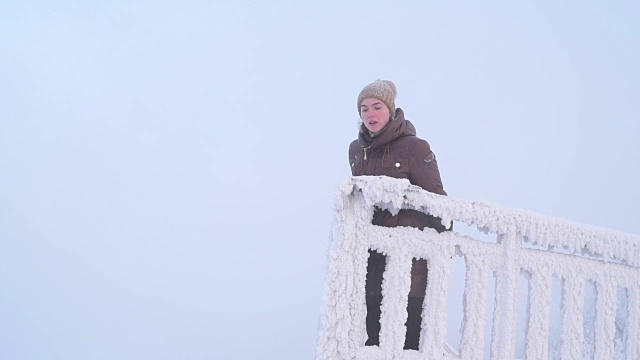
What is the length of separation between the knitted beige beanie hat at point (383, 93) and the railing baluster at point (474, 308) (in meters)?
0.68

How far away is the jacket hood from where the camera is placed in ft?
5.23

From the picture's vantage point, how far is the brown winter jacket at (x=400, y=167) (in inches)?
55.2

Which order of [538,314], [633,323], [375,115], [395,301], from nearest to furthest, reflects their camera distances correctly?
[395,301]
[538,314]
[633,323]
[375,115]

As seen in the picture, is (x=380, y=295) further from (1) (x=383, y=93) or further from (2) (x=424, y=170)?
(1) (x=383, y=93)

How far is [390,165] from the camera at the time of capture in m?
1.57

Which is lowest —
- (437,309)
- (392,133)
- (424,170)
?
(437,309)

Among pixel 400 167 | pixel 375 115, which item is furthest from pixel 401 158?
pixel 375 115

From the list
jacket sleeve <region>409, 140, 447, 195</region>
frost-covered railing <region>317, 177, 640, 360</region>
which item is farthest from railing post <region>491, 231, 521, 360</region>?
jacket sleeve <region>409, 140, 447, 195</region>

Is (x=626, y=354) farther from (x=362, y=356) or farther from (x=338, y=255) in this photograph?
(x=338, y=255)

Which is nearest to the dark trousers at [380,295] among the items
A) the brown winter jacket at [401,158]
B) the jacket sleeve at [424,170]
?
the brown winter jacket at [401,158]

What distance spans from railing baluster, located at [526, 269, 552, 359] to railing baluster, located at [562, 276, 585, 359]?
8cm

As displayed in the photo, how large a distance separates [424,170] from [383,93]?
1.16 ft

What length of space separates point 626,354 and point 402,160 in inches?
38.1

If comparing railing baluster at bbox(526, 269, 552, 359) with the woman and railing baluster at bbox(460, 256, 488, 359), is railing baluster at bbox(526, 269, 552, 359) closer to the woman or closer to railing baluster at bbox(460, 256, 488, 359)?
railing baluster at bbox(460, 256, 488, 359)
